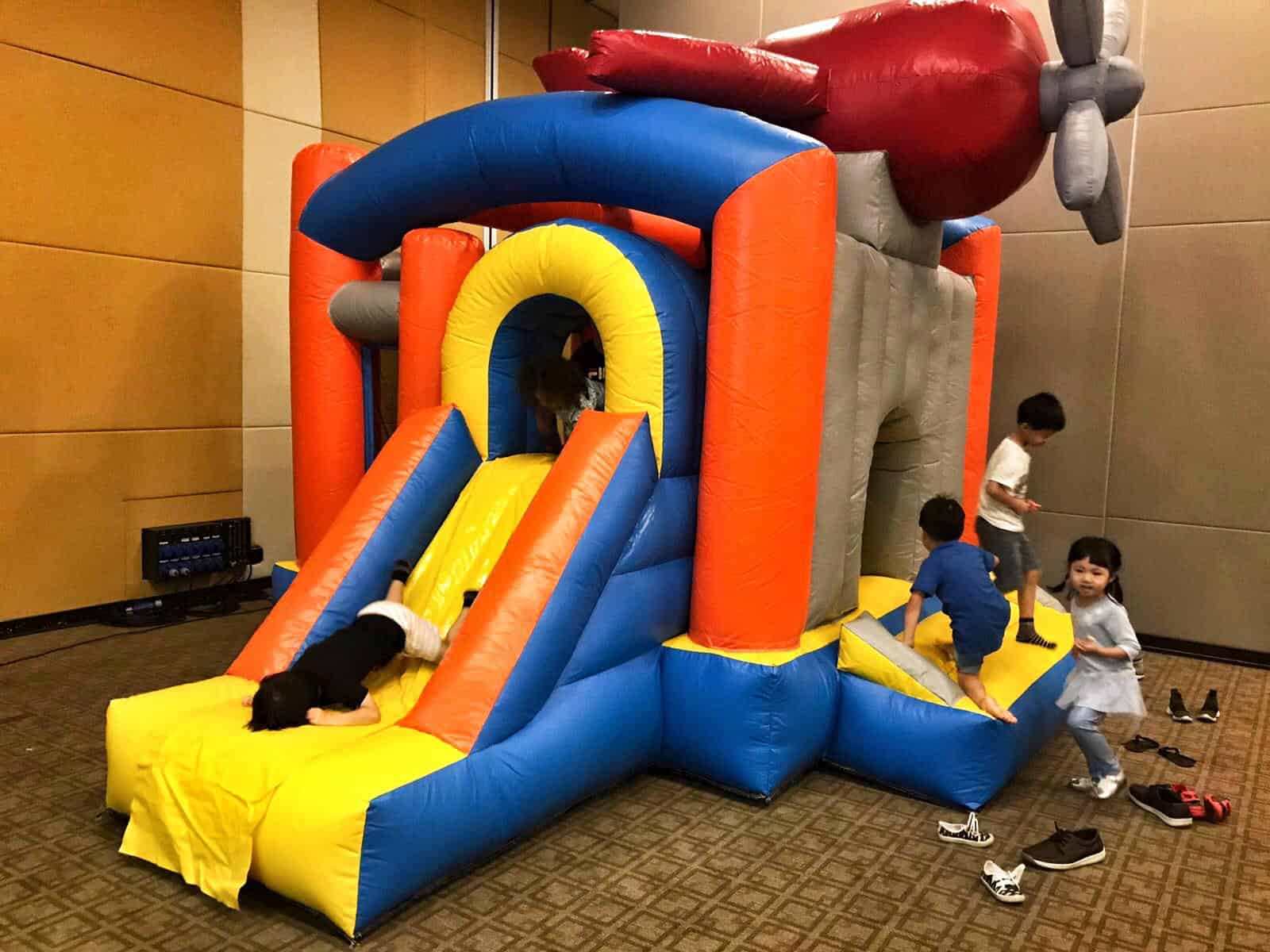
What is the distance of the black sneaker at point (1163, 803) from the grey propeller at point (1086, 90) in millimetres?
1744

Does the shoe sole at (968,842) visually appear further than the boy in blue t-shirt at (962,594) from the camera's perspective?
No

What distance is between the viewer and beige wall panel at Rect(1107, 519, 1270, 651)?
4.23m

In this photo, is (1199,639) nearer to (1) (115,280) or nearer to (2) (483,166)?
(2) (483,166)

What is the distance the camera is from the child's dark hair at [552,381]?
9.80ft

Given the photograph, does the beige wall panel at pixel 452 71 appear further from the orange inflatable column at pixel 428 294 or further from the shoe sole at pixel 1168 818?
the shoe sole at pixel 1168 818

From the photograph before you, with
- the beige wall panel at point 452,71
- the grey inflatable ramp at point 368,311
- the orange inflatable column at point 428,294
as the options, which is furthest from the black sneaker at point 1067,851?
the beige wall panel at point 452,71

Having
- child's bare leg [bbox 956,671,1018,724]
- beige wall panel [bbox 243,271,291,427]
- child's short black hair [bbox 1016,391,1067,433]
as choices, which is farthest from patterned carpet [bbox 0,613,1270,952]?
beige wall panel [bbox 243,271,291,427]

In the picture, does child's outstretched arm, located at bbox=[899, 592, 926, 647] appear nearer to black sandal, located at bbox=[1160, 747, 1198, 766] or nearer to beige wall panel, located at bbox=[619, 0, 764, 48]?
black sandal, located at bbox=[1160, 747, 1198, 766]

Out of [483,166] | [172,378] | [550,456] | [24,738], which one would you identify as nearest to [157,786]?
[24,738]

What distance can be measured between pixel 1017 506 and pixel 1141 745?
0.90 metres

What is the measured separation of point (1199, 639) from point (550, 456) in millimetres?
3205

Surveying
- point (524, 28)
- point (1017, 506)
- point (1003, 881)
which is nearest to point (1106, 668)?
point (1003, 881)

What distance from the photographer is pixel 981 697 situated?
2.70m

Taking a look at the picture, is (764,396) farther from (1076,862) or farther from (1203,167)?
(1203,167)
